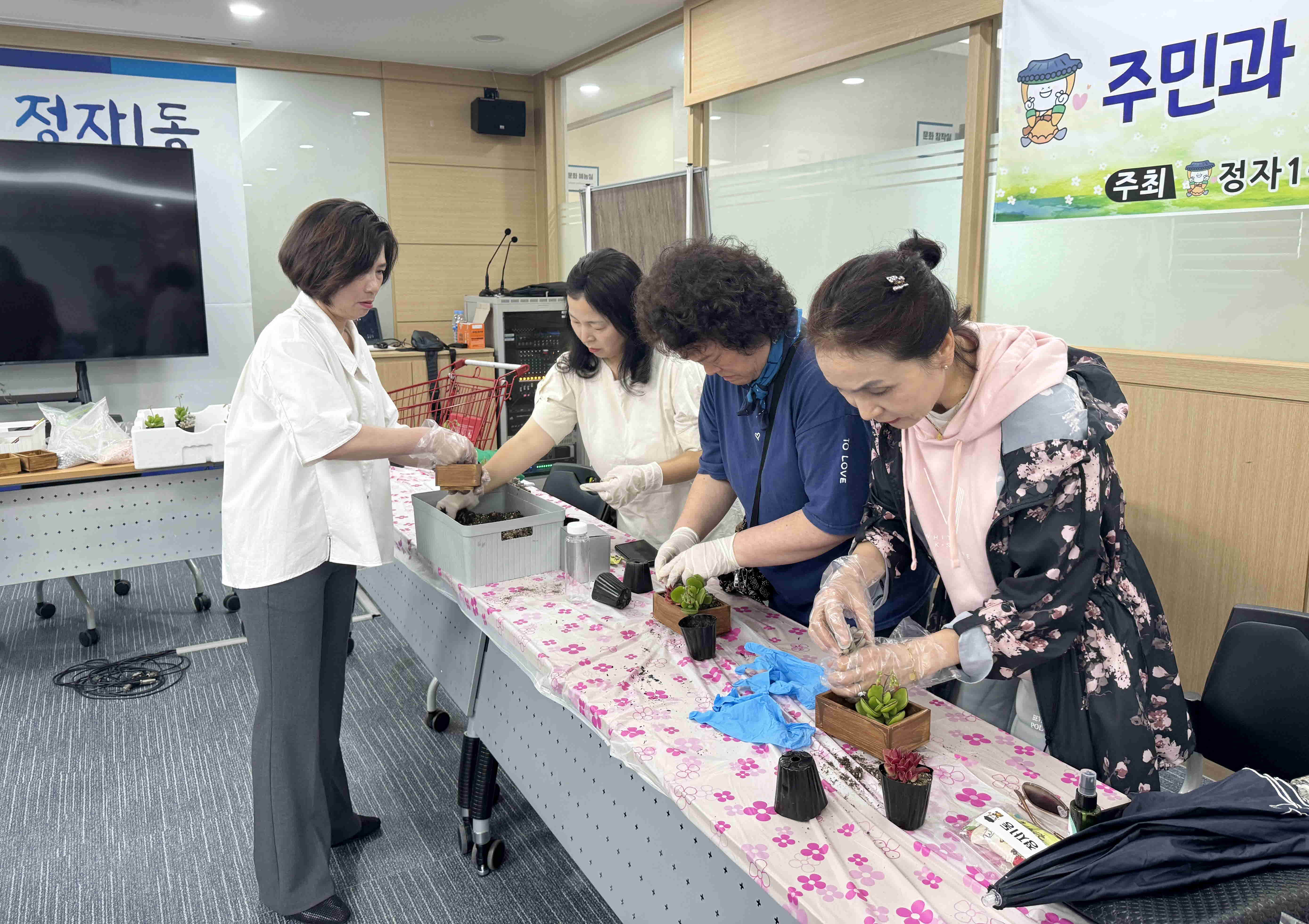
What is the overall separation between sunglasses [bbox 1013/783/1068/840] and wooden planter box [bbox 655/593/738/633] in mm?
639

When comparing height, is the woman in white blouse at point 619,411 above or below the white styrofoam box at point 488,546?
above

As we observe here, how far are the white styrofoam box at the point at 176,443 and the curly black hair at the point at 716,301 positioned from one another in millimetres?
2090

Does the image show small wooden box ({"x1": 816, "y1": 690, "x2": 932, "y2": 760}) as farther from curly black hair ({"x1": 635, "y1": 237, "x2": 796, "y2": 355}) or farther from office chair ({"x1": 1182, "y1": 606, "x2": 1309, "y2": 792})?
curly black hair ({"x1": 635, "y1": 237, "x2": 796, "y2": 355})

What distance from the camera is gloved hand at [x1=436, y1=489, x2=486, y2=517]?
2201 mm

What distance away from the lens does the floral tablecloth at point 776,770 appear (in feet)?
3.41

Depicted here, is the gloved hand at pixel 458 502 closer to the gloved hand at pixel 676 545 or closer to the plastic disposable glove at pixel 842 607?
the gloved hand at pixel 676 545

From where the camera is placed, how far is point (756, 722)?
1394 mm

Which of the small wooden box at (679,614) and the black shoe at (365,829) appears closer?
the small wooden box at (679,614)

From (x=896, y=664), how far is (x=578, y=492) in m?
1.70

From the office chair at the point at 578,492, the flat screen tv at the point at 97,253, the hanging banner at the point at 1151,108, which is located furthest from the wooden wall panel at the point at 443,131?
the hanging banner at the point at 1151,108

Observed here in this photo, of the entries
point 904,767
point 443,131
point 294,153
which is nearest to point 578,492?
point 904,767

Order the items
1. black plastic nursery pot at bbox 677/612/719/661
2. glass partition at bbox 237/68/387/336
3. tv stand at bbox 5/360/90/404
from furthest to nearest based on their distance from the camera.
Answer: glass partition at bbox 237/68/387/336, tv stand at bbox 5/360/90/404, black plastic nursery pot at bbox 677/612/719/661

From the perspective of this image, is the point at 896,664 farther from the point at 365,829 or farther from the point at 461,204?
the point at 461,204

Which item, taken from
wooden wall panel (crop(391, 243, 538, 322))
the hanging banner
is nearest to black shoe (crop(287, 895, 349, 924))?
the hanging banner
